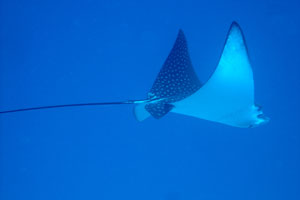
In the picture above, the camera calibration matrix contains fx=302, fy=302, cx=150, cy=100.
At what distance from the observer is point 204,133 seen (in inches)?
355

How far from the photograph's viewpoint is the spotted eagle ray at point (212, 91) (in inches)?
125

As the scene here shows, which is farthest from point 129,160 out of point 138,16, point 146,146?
point 138,16

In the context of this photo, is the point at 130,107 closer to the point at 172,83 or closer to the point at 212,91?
the point at 172,83

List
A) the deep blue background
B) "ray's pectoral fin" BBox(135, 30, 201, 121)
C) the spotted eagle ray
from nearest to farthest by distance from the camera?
the spotted eagle ray < "ray's pectoral fin" BBox(135, 30, 201, 121) < the deep blue background

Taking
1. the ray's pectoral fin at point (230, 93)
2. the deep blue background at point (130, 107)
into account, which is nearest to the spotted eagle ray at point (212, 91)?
the ray's pectoral fin at point (230, 93)

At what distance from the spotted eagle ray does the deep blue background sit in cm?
518

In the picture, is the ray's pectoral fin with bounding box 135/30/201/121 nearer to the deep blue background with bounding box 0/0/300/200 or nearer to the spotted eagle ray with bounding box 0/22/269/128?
the spotted eagle ray with bounding box 0/22/269/128

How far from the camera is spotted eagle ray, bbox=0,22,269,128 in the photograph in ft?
10.4

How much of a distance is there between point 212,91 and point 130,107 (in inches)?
235

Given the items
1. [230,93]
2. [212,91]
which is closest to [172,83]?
[212,91]

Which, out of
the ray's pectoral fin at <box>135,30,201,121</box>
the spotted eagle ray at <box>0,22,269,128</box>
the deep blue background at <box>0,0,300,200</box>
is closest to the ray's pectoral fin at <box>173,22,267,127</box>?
the spotted eagle ray at <box>0,22,269,128</box>

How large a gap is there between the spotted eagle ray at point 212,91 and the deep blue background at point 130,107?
204 inches

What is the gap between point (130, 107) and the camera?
928cm

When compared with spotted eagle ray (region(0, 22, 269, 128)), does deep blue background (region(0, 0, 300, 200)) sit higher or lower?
higher
